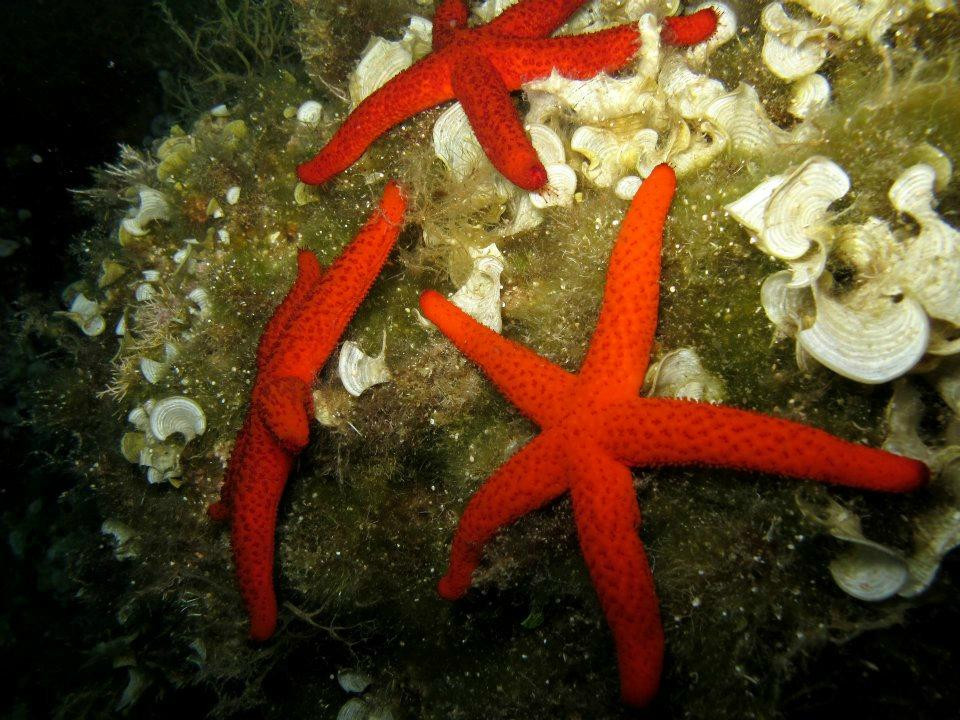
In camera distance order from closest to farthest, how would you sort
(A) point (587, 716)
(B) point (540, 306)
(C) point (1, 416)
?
1. (A) point (587, 716)
2. (B) point (540, 306)
3. (C) point (1, 416)

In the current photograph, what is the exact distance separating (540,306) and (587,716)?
263cm

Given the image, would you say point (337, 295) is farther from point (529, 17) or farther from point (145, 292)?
point (145, 292)

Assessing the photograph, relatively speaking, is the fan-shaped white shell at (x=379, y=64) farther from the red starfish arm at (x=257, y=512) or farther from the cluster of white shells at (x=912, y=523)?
the cluster of white shells at (x=912, y=523)

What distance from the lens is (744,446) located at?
2.36 meters

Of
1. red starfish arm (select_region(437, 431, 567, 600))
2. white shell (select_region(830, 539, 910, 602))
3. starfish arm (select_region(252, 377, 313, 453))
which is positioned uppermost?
starfish arm (select_region(252, 377, 313, 453))

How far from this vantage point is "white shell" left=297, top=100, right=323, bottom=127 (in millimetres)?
4699

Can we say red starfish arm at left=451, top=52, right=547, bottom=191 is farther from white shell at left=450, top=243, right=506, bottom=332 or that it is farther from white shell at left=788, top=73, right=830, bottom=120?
white shell at left=788, top=73, right=830, bottom=120

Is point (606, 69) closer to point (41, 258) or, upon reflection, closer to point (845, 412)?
point (845, 412)

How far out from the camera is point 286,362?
349 centimetres

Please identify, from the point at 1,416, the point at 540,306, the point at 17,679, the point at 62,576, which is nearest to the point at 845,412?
the point at 540,306

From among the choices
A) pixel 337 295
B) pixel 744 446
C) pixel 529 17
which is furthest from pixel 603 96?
pixel 744 446

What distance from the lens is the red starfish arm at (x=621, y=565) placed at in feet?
8.14

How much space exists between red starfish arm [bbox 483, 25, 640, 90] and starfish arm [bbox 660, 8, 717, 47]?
181mm

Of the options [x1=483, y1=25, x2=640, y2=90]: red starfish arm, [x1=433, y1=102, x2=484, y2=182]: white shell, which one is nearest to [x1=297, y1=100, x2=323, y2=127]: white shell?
[x1=433, y1=102, x2=484, y2=182]: white shell
